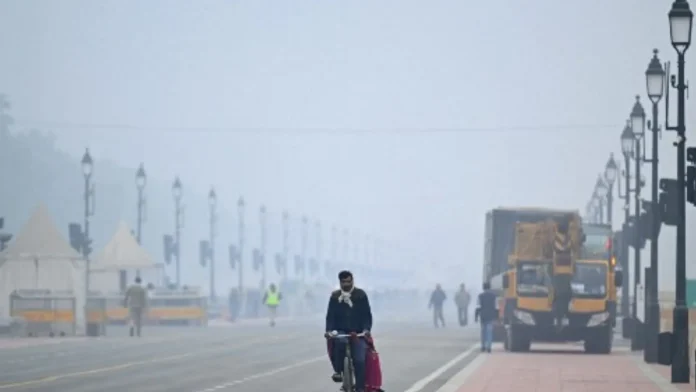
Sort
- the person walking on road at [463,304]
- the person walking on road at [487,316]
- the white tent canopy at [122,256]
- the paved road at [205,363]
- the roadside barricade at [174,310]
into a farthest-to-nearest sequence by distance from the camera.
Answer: the person walking on road at [463,304] < the white tent canopy at [122,256] < the roadside barricade at [174,310] < the person walking on road at [487,316] < the paved road at [205,363]

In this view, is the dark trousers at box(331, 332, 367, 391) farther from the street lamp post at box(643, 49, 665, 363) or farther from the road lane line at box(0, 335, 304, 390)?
the street lamp post at box(643, 49, 665, 363)

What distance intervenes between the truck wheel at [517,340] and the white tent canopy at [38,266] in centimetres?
1915

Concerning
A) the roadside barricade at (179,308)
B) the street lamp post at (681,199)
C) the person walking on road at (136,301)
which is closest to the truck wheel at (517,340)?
the person walking on road at (136,301)

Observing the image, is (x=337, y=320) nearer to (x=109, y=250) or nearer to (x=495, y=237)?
(x=495, y=237)

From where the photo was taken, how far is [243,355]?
44688mm

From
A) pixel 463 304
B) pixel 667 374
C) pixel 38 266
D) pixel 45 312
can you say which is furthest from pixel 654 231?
pixel 463 304

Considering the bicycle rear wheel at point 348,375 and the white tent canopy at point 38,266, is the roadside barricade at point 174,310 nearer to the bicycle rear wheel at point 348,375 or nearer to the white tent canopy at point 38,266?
the white tent canopy at point 38,266

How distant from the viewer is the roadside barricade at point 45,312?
200ft

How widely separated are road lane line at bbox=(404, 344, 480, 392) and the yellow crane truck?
1744 mm

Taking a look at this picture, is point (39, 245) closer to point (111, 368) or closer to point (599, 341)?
point (599, 341)

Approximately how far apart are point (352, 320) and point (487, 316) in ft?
86.9

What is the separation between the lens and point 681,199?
32188mm

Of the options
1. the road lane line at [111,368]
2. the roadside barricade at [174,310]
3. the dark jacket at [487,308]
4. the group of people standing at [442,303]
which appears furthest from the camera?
the group of people standing at [442,303]

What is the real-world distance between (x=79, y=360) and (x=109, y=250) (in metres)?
37.7
